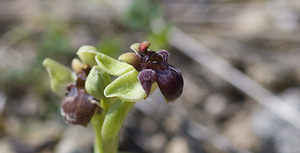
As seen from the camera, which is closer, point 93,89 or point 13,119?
point 93,89

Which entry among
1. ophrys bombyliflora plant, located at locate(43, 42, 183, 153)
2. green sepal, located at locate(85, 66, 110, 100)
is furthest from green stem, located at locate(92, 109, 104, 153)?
green sepal, located at locate(85, 66, 110, 100)

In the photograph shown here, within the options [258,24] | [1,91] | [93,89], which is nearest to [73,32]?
[1,91]

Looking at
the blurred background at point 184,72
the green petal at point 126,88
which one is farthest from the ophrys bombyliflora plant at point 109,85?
the blurred background at point 184,72

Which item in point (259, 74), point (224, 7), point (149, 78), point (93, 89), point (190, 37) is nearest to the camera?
point (149, 78)

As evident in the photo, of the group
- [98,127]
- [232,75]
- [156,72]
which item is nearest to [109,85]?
[156,72]

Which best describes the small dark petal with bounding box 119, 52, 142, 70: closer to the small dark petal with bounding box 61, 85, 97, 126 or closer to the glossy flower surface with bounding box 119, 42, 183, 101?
the glossy flower surface with bounding box 119, 42, 183, 101

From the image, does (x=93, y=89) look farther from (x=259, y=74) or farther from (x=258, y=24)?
(x=258, y=24)
